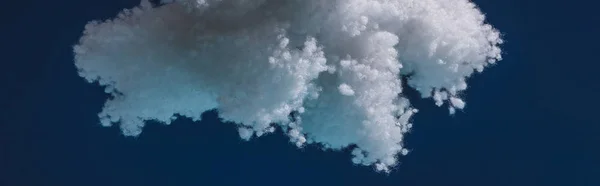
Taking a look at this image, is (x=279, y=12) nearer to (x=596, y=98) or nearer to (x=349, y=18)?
(x=349, y=18)

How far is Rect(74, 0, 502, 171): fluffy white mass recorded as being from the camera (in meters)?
1.67

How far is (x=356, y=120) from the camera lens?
1.77m

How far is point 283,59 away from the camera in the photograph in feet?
5.42

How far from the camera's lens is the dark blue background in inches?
72.4

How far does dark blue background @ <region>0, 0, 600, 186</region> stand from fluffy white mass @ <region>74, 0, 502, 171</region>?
0.11m

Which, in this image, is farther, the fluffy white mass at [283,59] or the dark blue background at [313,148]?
the dark blue background at [313,148]

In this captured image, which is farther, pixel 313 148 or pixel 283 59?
pixel 313 148

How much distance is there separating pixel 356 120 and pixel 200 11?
485 millimetres

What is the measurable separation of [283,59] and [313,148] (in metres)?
0.40

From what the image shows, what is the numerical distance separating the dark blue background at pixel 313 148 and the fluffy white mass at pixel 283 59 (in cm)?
11

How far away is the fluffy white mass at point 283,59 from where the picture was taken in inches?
65.6

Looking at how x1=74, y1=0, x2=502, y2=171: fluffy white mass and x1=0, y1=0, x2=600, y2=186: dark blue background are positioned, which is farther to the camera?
x1=0, y1=0, x2=600, y2=186: dark blue background

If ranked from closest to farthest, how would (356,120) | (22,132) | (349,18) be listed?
(349,18) < (356,120) < (22,132)

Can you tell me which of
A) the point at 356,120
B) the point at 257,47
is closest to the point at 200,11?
the point at 257,47
